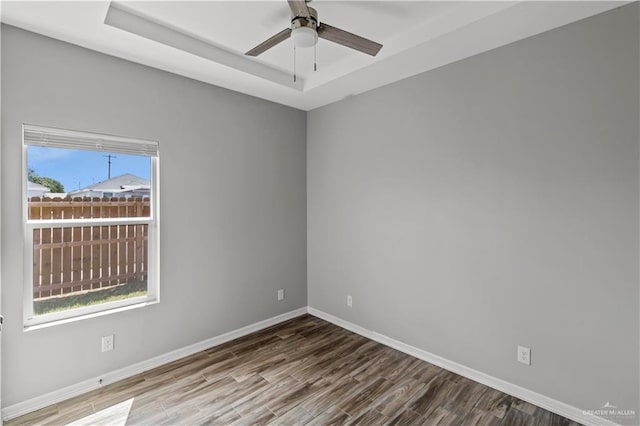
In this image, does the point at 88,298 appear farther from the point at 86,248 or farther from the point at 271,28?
the point at 271,28

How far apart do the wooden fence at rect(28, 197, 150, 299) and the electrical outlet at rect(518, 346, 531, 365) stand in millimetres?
3146

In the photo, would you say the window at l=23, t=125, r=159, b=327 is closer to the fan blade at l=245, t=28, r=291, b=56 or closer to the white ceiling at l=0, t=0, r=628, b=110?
the white ceiling at l=0, t=0, r=628, b=110

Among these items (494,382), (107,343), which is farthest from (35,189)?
(494,382)


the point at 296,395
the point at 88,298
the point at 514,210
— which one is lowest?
the point at 296,395

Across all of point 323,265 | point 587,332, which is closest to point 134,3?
point 323,265

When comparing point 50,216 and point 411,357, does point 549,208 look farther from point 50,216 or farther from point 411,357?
point 50,216

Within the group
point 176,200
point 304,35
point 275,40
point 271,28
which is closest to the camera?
point 304,35

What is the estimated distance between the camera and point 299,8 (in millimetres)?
1777

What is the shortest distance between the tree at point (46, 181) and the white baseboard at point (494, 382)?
299 centimetres

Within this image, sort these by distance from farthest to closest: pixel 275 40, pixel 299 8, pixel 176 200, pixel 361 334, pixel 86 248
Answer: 1. pixel 361 334
2. pixel 176 200
3. pixel 86 248
4. pixel 275 40
5. pixel 299 8

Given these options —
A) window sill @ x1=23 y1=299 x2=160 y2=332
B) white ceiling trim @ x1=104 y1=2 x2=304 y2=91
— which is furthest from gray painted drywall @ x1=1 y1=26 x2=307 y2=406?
white ceiling trim @ x1=104 y1=2 x2=304 y2=91

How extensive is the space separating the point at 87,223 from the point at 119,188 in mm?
373

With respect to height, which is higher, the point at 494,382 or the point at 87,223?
the point at 87,223

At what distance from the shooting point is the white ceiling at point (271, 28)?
2.02 metres
